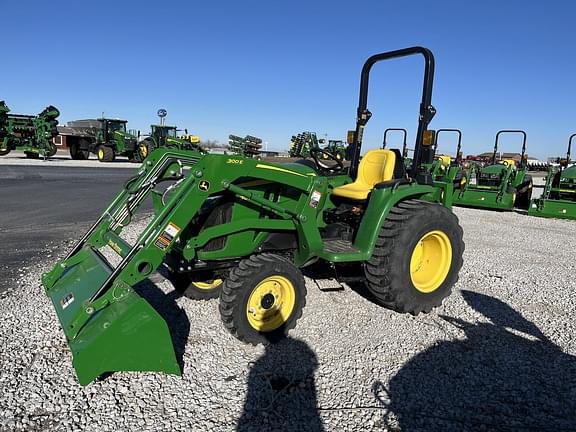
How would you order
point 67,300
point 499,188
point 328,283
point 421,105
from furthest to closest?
point 499,188, point 328,283, point 421,105, point 67,300

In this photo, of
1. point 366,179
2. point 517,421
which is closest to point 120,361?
point 517,421

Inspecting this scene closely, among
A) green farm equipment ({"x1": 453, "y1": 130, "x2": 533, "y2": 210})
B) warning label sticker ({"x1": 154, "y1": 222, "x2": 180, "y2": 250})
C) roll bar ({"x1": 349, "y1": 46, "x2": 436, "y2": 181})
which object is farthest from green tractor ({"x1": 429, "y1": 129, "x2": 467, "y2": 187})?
warning label sticker ({"x1": 154, "y1": 222, "x2": 180, "y2": 250})

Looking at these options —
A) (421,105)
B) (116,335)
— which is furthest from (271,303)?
(421,105)

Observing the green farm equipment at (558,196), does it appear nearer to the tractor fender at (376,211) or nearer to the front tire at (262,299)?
the tractor fender at (376,211)

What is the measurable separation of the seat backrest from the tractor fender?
1.18ft

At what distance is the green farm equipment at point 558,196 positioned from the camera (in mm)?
10445

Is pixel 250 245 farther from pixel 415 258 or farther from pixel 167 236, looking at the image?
pixel 415 258

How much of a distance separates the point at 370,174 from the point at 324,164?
507mm

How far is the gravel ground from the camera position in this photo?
8.20ft

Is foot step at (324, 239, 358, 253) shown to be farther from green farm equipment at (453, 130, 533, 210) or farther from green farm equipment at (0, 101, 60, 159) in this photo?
green farm equipment at (0, 101, 60, 159)

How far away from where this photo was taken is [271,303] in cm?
344

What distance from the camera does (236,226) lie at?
3.48 m

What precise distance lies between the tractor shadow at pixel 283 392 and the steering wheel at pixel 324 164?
196 cm

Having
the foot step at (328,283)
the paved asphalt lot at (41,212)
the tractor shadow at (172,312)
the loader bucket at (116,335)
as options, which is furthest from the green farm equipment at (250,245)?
the paved asphalt lot at (41,212)
